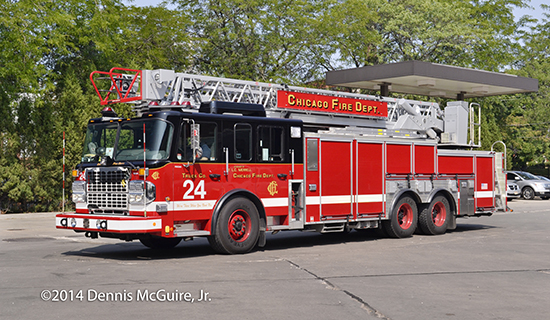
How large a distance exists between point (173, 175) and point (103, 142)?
70.0 inches

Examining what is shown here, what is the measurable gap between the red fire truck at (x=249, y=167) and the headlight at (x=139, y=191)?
0.02 metres

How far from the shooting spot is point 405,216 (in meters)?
15.7

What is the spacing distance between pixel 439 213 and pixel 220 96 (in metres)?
7.08

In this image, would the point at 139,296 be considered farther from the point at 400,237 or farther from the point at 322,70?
the point at 322,70

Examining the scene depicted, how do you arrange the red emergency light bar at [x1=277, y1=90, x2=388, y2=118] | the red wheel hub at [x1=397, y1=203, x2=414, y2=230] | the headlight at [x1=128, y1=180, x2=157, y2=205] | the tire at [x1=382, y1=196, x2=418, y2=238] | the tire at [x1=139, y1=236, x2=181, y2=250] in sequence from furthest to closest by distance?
1. the red wheel hub at [x1=397, y1=203, x2=414, y2=230]
2. the tire at [x1=382, y1=196, x2=418, y2=238]
3. the red emergency light bar at [x1=277, y1=90, x2=388, y2=118]
4. the tire at [x1=139, y1=236, x2=181, y2=250]
5. the headlight at [x1=128, y1=180, x2=157, y2=205]

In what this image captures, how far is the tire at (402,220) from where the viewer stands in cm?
1518

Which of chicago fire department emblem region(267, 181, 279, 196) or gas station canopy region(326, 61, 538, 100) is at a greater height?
gas station canopy region(326, 61, 538, 100)

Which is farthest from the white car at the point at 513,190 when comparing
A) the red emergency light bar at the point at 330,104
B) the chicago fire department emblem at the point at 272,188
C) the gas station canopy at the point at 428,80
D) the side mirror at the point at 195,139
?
the side mirror at the point at 195,139

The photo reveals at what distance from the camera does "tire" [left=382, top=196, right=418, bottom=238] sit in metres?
15.2

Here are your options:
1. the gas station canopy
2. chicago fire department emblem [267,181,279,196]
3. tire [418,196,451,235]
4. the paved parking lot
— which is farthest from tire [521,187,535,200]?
chicago fire department emblem [267,181,279,196]

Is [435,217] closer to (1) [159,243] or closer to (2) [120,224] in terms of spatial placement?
(1) [159,243]

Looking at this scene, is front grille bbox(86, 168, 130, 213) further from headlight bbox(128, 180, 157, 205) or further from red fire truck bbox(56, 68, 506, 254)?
headlight bbox(128, 180, 157, 205)

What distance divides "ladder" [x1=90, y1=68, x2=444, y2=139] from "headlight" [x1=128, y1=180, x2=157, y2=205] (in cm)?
155

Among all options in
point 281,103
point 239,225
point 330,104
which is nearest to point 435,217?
point 330,104
